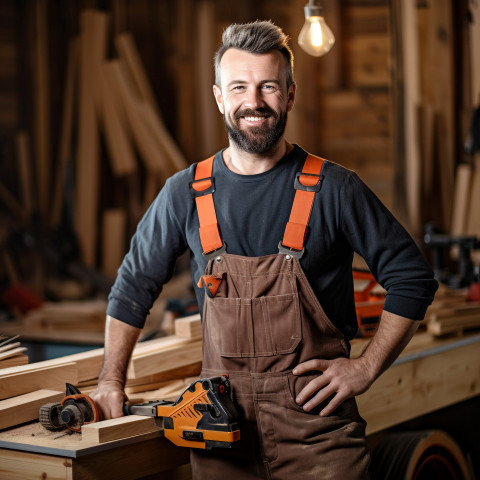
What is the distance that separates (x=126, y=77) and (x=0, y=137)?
4.40 ft

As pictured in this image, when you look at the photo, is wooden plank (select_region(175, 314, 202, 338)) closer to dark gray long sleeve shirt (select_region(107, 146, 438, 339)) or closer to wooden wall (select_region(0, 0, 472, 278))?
dark gray long sleeve shirt (select_region(107, 146, 438, 339))

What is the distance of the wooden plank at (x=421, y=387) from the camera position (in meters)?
3.13

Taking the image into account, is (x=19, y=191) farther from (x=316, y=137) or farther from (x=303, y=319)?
(x=303, y=319)

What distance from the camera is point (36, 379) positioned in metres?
2.65

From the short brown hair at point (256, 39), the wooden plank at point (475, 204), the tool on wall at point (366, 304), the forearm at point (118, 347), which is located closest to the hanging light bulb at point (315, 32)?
the tool on wall at point (366, 304)

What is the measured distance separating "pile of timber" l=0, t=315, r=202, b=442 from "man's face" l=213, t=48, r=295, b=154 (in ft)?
3.01

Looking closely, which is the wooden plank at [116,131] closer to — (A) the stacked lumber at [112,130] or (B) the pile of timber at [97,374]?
(A) the stacked lumber at [112,130]

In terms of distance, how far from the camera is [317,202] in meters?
2.33

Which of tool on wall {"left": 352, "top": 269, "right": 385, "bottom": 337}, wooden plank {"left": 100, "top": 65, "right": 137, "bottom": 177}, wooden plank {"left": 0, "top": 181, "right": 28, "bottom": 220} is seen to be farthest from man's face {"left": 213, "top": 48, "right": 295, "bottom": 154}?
wooden plank {"left": 0, "top": 181, "right": 28, "bottom": 220}

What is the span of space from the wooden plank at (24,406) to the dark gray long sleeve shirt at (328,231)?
23.6 inches

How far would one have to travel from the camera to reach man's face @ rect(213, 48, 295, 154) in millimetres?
2363

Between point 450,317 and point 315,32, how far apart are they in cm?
150

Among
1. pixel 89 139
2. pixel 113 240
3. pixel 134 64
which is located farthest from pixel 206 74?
pixel 113 240

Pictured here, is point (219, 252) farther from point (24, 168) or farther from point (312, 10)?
point (24, 168)
